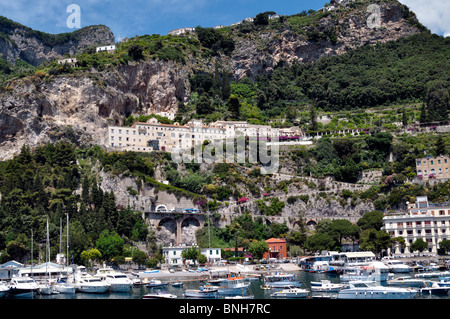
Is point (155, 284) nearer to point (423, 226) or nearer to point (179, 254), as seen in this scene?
point (179, 254)

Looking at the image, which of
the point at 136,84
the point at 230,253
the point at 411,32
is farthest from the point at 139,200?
the point at 411,32

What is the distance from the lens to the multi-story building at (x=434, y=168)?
236ft

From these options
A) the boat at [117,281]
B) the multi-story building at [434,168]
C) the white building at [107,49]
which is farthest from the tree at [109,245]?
the white building at [107,49]

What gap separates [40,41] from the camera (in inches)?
6319

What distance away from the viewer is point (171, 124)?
89812 millimetres

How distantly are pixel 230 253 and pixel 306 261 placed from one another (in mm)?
10066

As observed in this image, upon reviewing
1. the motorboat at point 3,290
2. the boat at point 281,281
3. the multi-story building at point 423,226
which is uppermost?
the multi-story building at point 423,226

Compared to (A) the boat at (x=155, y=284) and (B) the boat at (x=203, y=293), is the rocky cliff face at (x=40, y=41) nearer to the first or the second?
(A) the boat at (x=155, y=284)

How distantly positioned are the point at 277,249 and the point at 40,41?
12769cm

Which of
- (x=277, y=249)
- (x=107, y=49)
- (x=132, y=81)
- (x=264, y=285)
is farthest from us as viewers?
(x=107, y=49)

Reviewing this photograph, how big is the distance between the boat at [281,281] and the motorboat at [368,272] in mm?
5682

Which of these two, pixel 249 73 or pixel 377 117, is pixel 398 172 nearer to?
pixel 377 117

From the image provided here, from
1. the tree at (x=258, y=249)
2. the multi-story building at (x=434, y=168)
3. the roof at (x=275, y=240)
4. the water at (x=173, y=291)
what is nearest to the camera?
the water at (x=173, y=291)

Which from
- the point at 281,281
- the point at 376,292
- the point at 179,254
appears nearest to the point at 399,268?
the point at 281,281
